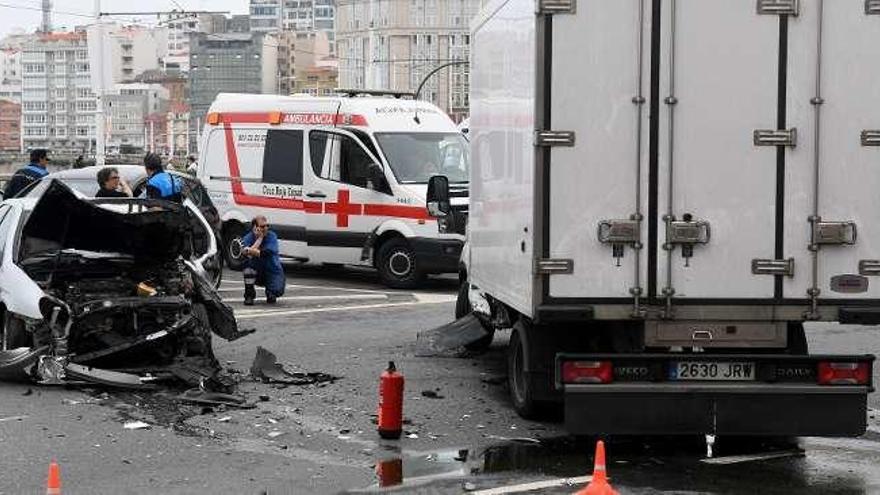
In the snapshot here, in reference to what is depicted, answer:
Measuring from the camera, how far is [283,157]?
19.4 m

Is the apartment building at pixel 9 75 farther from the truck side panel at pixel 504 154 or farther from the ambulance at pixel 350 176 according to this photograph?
the truck side panel at pixel 504 154

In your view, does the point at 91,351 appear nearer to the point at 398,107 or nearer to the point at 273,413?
the point at 273,413

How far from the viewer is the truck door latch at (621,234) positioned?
25.0ft

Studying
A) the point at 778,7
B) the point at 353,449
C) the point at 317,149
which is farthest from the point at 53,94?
the point at 778,7

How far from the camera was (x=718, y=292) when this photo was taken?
25.0 feet

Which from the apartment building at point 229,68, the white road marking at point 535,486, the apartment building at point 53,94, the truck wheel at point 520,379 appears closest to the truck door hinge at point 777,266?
the white road marking at point 535,486

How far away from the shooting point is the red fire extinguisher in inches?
337

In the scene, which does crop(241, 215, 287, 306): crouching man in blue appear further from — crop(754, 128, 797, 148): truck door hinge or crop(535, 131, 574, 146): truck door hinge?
crop(754, 128, 797, 148): truck door hinge

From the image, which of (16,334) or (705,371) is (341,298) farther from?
(705,371)

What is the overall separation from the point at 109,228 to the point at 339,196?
7.78m

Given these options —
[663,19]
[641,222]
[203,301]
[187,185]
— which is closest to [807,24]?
[663,19]

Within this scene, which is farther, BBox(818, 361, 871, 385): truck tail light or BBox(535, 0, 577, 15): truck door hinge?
BBox(818, 361, 871, 385): truck tail light

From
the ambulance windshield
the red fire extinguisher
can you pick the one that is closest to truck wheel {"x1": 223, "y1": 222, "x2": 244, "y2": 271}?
the ambulance windshield

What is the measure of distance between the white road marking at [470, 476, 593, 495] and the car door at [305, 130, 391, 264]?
11.0 m
